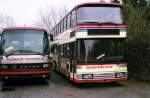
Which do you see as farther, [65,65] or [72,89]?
[65,65]

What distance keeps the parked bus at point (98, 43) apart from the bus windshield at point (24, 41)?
1895mm

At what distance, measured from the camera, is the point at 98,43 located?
1764 centimetres

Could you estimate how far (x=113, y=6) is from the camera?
18.4 m

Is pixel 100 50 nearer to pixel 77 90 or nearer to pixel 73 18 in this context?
pixel 77 90

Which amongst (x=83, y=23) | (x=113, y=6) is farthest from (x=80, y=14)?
(x=113, y=6)

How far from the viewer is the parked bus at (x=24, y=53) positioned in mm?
18219

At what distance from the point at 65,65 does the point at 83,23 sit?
406 centimetres

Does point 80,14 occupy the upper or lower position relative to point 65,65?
upper

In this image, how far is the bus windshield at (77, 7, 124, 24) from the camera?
1777 cm

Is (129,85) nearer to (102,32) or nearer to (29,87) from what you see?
(102,32)

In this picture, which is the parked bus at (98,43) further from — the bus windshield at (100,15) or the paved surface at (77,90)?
the paved surface at (77,90)

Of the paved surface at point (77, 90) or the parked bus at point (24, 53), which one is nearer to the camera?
the paved surface at point (77, 90)

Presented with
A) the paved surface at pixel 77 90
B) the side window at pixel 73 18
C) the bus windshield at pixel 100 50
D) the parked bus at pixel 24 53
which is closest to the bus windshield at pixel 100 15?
the side window at pixel 73 18

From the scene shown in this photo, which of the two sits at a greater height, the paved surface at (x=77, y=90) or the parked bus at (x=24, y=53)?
the parked bus at (x=24, y=53)
